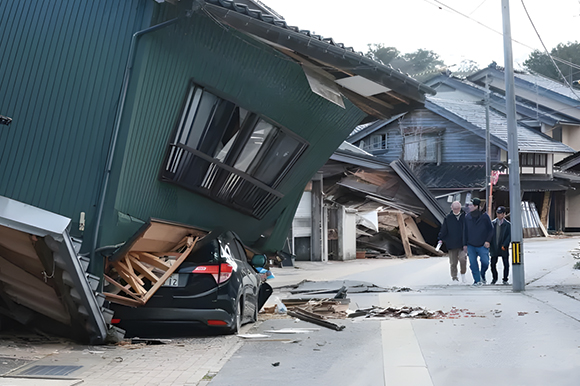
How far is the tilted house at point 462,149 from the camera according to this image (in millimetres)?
38844

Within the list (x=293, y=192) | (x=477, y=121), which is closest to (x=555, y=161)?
(x=477, y=121)

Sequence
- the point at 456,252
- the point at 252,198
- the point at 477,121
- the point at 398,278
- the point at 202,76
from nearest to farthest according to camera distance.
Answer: the point at 202,76
the point at 252,198
the point at 456,252
the point at 398,278
the point at 477,121

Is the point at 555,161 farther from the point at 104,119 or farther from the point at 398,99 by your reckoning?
the point at 104,119

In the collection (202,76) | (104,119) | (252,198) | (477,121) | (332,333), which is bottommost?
(332,333)

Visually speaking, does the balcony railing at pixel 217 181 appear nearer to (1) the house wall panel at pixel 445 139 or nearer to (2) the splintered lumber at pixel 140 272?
(2) the splintered lumber at pixel 140 272

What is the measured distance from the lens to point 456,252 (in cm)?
1550

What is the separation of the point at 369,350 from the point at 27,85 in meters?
5.42

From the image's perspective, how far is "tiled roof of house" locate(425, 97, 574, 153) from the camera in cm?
3866

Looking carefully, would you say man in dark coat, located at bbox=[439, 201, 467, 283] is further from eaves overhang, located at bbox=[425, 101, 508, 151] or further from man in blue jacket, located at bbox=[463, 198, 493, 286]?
eaves overhang, located at bbox=[425, 101, 508, 151]

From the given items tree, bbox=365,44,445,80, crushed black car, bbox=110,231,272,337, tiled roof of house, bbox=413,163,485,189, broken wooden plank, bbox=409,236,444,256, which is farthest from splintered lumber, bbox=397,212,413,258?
Answer: tree, bbox=365,44,445,80

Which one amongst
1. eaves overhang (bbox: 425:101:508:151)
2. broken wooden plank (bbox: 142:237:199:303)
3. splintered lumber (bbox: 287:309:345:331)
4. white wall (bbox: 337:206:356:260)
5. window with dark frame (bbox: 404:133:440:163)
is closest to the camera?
broken wooden plank (bbox: 142:237:199:303)

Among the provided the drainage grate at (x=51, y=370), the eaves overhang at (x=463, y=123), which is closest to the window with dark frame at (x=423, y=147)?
the eaves overhang at (x=463, y=123)

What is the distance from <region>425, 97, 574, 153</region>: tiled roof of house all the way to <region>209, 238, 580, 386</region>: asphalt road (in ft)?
89.6

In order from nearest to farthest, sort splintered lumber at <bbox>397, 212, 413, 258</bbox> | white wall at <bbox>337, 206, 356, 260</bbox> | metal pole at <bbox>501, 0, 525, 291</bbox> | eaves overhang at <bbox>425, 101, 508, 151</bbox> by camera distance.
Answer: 1. metal pole at <bbox>501, 0, 525, 291</bbox>
2. white wall at <bbox>337, 206, 356, 260</bbox>
3. splintered lumber at <bbox>397, 212, 413, 258</bbox>
4. eaves overhang at <bbox>425, 101, 508, 151</bbox>
